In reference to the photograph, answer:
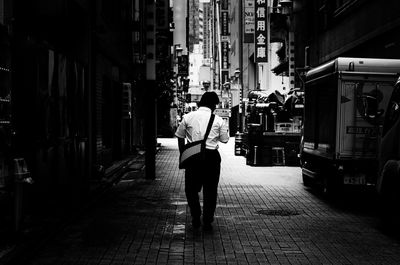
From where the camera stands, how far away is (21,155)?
32.9 ft

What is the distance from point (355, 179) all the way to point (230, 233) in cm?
383

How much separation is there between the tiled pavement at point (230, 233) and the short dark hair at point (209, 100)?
187cm

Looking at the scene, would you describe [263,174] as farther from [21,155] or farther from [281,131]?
[21,155]

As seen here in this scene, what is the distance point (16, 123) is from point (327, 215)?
546 centimetres

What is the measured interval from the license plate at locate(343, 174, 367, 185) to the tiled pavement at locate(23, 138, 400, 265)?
49 centimetres

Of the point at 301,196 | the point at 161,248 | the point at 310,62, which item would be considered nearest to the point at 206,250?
the point at 161,248

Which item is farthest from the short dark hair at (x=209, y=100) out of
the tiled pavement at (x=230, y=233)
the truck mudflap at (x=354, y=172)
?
the truck mudflap at (x=354, y=172)

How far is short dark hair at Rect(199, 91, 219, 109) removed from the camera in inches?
392

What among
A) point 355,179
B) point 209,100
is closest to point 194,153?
point 209,100

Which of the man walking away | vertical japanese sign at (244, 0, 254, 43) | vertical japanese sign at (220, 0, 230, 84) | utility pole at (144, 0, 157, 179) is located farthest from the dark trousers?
vertical japanese sign at (220, 0, 230, 84)

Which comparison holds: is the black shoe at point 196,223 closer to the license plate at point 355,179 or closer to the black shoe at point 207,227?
the black shoe at point 207,227

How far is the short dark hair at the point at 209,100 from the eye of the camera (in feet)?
32.7

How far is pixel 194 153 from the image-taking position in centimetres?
948

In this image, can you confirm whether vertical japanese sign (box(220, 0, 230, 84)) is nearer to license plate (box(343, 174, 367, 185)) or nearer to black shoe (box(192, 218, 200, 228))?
license plate (box(343, 174, 367, 185))
